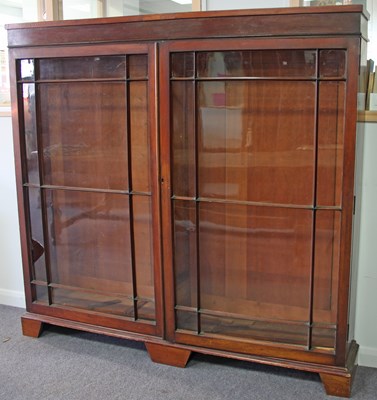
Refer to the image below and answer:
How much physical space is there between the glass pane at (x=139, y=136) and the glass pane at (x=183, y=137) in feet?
0.48

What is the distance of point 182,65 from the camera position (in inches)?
84.4

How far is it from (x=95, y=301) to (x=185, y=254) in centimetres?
58

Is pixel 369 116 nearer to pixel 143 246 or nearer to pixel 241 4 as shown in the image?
pixel 241 4

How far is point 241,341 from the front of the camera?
2.27m

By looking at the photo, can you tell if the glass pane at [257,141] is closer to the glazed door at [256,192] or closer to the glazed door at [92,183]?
the glazed door at [256,192]

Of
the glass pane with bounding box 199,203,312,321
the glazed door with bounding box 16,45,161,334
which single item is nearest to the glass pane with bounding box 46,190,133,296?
the glazed door with bounding box 16,45,161,334

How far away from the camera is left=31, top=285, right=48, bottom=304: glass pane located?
2.64 metres

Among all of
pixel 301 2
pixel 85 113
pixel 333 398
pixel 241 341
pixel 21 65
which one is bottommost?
pixel 333 398

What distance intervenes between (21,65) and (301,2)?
1368 millimetres

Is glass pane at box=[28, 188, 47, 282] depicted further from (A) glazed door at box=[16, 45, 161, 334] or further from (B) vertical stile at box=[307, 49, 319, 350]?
(B) vertical stile at box=[307, 49, 319, 350]

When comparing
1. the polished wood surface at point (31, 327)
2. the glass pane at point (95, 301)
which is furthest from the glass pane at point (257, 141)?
the polished wood surface at point (31, 327)

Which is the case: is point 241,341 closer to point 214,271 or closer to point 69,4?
point 214,271

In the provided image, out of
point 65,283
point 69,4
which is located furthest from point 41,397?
point 69,4

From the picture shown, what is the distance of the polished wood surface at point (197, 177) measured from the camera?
2033mm
